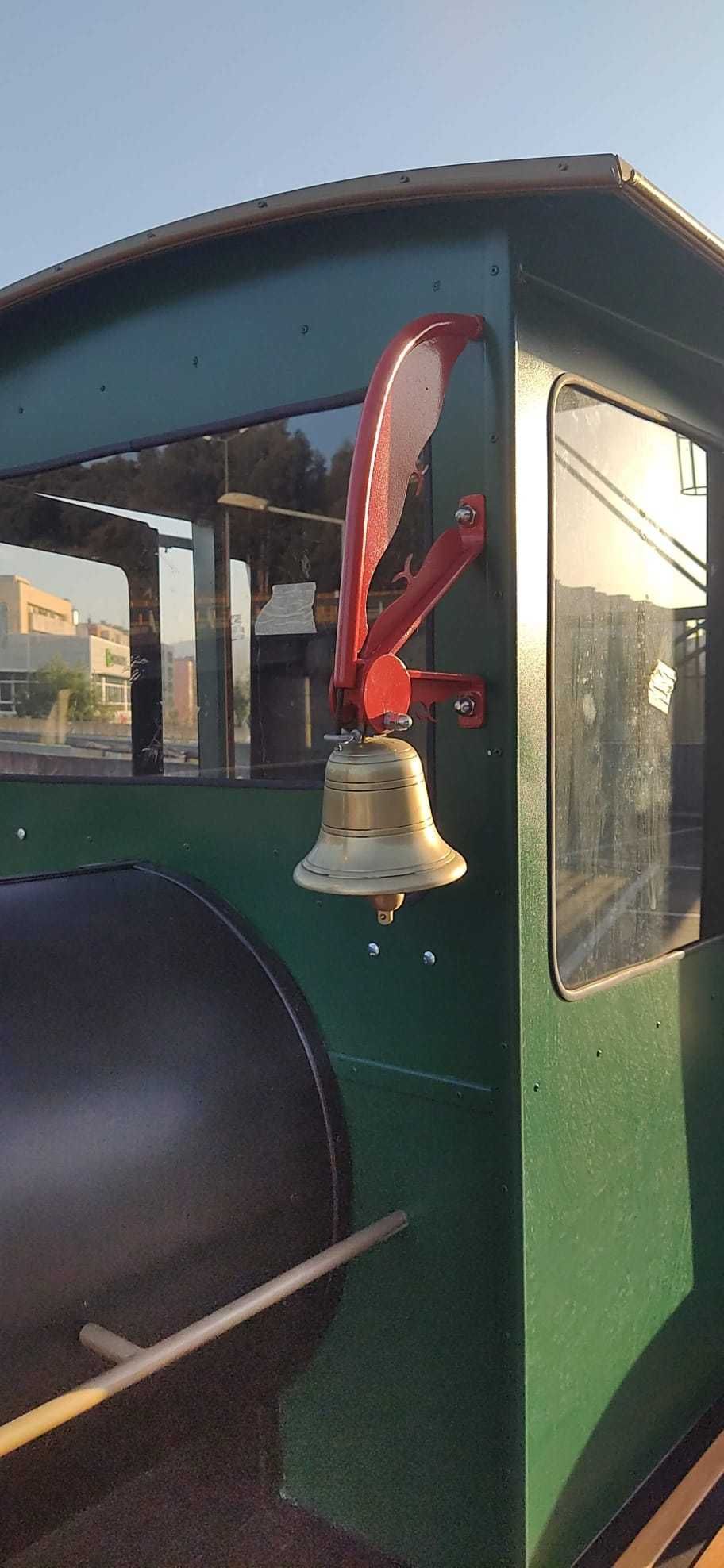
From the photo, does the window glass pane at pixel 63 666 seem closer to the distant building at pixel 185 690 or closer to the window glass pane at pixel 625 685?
the distant building at pixel 185 690

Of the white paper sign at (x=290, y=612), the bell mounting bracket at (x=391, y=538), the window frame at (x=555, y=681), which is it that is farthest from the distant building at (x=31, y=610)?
the window frame at (x=555, y=681)

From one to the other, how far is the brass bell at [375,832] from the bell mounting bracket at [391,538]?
76 millimetres

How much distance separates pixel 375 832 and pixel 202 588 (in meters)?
0.99

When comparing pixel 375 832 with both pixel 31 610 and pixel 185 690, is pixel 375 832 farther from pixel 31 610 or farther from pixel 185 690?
pixel 31 610

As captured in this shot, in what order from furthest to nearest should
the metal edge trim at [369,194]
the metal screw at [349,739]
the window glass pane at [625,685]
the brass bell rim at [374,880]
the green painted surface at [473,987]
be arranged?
1. the window glass pane at [625,685]
2. the green painted surface at [473,987]
3. the metal edge trim at [369,194]
4. the metal screw at [349,739]
5. the brass bell rim at [374,880]

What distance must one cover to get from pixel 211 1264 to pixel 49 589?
1.53 metres

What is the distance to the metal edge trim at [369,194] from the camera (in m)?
1.78

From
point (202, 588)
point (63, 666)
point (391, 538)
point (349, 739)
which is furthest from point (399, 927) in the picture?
point (63, 666)

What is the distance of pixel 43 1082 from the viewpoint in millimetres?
1769

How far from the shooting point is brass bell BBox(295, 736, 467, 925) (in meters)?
1.59

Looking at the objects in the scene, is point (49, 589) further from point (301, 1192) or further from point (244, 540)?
point (301, 1192)

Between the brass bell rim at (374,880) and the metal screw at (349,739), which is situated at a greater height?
the metal screw at (349,739)

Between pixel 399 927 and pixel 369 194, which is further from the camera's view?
pixel 399 927

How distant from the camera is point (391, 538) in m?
1.81
